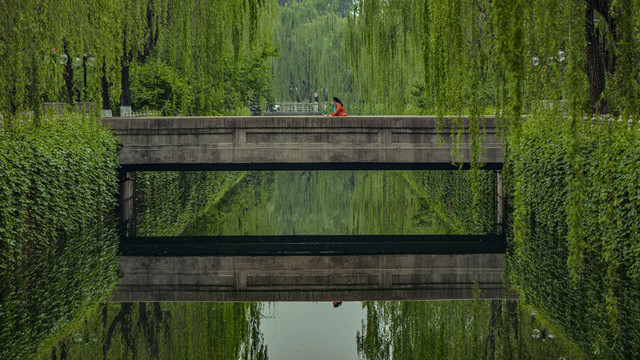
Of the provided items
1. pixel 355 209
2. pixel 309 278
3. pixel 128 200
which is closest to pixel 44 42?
pixel 309 278

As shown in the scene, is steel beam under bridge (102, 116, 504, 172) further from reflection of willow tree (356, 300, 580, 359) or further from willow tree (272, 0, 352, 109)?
willow tree (272, 0, 352, 109)

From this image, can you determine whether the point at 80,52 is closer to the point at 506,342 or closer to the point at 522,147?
the point at 506,342

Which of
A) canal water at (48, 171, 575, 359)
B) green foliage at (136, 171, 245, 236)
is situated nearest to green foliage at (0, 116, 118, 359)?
canal water at (48, 171, 575, 359)

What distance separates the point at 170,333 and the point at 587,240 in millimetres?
7553

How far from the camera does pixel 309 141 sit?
1538 centimetres

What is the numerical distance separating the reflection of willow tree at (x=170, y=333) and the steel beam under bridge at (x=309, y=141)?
7.70 m

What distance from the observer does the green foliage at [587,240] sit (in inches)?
239

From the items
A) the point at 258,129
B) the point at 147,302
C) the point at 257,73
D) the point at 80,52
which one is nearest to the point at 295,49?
the point at 257,73

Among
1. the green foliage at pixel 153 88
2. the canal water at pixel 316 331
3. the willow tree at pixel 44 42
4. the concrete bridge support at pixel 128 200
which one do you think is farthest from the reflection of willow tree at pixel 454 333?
the green foliage at pixel 153 88

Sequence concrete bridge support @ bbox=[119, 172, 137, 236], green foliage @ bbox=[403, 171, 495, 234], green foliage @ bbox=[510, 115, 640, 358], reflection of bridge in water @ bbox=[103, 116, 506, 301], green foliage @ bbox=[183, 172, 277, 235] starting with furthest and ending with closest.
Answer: concrete bridge support @ bbox=[119, 172, 137, 236]
green foliage @ bbox=[403, 171, 495, 234]
green foliage @ bbox=[183, 172, 277, 235]
reflection of bridge in water @ bbox=[103, 116, 506, 301]
green foliage @ bbox=[510, 115, 640, 358]

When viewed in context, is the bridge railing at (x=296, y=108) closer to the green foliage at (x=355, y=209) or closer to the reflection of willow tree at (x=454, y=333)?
the green foliage at (x=355, y=209)

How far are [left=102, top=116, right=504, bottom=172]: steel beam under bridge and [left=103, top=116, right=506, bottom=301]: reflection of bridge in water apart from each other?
2 centimetres

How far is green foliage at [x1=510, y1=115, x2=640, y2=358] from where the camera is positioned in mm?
6070

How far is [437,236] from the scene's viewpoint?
14.0 meters
